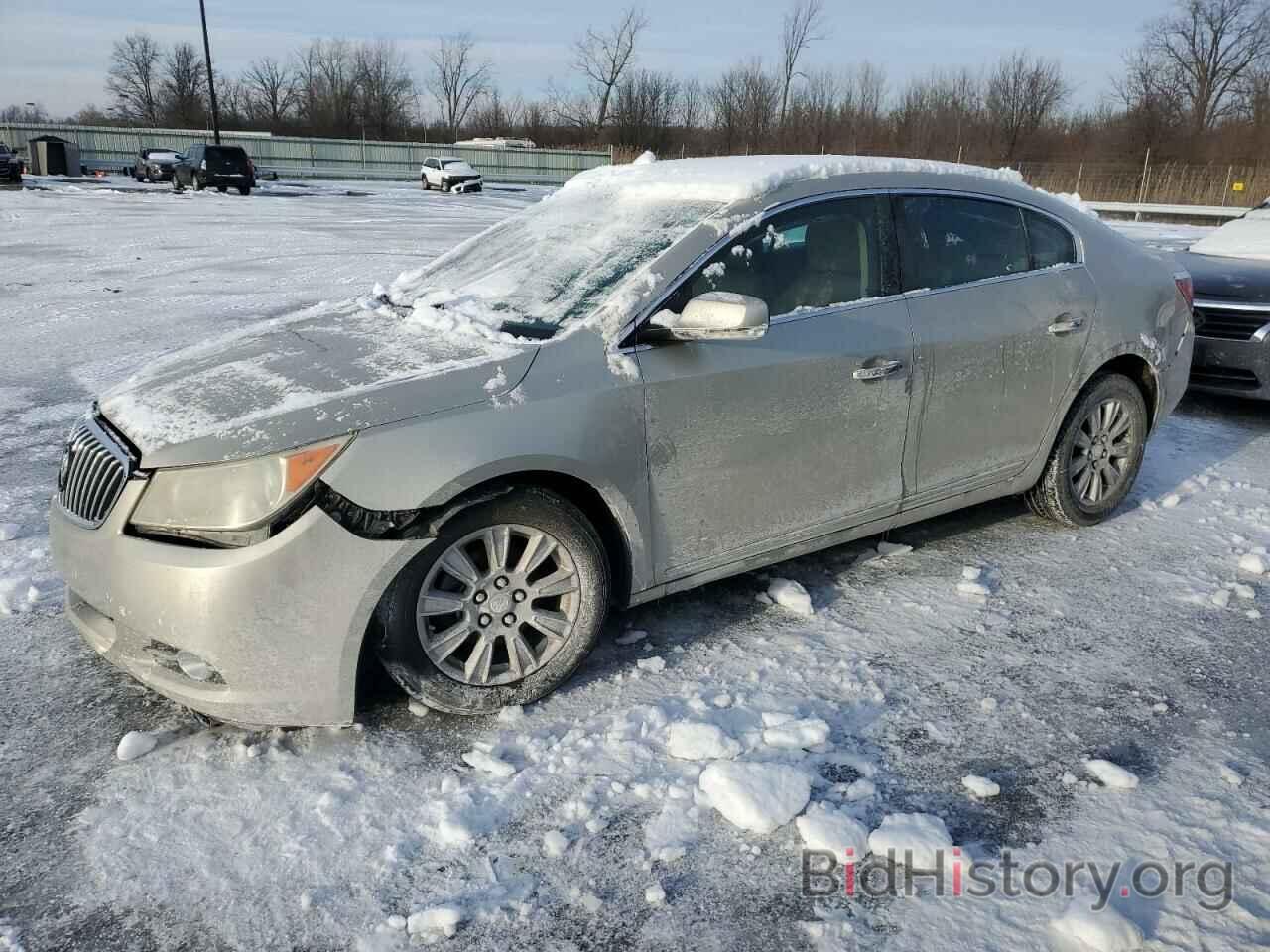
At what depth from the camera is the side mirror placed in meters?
3.09

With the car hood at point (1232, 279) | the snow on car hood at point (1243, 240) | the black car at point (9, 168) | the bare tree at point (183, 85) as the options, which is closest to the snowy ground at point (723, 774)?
the car hood at point (1232, 279)

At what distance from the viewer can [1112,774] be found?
2783 millimetres

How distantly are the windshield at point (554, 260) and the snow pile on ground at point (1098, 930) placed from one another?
7.16 ft

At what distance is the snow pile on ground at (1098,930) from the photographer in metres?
2.17

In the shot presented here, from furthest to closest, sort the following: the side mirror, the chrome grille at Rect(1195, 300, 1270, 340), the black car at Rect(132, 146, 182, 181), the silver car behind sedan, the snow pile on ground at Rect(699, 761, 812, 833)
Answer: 1. the black car at Rect(132, 146, 182, 181)
2. the chrome grille at Rect(1195, 300, 1270, 340)
3. the side mirror
4. the silver car behind sedan
5. the snow pile on ground at Rect(699, 761, 812, 833)

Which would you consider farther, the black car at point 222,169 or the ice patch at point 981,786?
the black car at point 222,169

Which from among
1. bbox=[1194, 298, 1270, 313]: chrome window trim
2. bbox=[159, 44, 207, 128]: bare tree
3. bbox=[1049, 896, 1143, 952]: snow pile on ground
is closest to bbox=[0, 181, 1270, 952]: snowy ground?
bbox=[1049, 896, 1143, 952]: snow pile on ground

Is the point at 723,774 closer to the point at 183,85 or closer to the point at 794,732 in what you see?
the point at 794,732

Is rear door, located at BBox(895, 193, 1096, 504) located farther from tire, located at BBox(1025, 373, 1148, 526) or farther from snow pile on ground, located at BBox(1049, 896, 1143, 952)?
snow pile on ground, located at BBox(1049, 896, 1143, 952)

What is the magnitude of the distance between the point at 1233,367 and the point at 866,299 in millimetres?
4232

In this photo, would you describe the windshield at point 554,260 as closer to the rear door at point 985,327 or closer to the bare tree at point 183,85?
the rear door at point 985,327

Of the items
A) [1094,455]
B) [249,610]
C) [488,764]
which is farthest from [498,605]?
[1094,455]

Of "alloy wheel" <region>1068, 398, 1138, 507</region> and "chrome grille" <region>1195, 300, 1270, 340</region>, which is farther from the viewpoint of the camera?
"chrome grille" <region>1195, 300, 1270, 340</region>

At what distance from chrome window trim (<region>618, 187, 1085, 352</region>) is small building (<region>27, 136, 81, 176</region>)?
40911 mm
